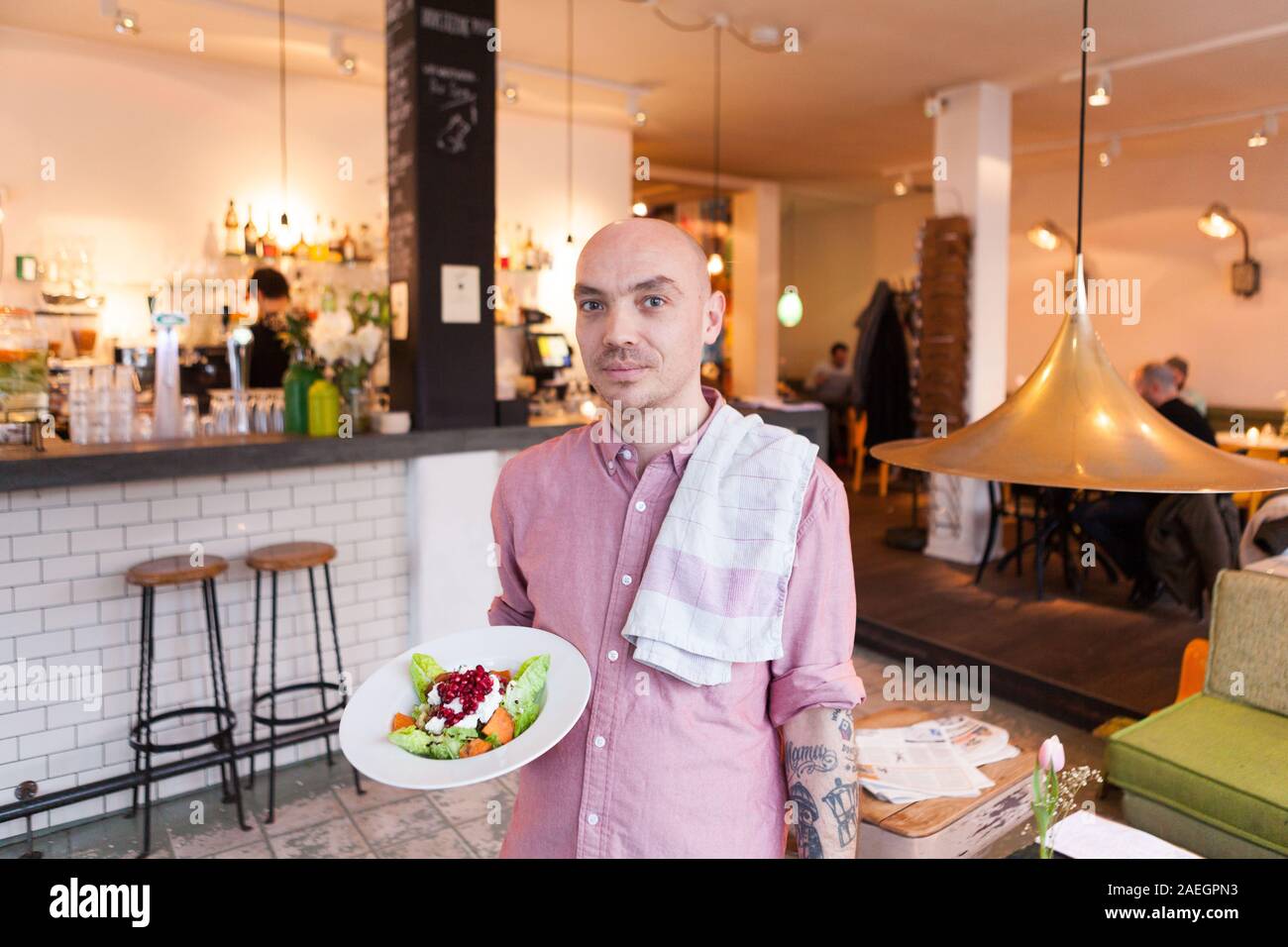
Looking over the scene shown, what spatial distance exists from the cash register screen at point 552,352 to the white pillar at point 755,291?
3373 millimetres

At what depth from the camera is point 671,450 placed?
142cm

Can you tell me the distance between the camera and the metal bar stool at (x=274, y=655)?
3.57 metres

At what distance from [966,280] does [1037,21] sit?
1.98 m

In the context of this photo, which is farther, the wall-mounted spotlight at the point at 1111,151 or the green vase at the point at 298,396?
the wall-mounted spotlight at the point at 1111,151

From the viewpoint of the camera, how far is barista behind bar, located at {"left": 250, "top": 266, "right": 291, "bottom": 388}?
548cm

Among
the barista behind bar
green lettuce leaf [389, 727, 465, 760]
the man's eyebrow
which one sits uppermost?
the barista behind bar

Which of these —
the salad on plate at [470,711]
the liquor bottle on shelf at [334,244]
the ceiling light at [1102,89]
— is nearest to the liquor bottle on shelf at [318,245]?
the liquor bottle on shelf at [334,244]

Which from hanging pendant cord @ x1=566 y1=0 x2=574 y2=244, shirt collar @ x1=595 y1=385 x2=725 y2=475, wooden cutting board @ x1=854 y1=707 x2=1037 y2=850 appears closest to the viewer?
shirt collar @ x1=595 y1=385 x2=725 y2=475

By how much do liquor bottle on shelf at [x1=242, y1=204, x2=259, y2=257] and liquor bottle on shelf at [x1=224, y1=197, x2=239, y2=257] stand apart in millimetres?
26

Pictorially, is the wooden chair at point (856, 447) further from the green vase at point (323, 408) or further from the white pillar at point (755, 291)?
the green vase at point (323, 408)

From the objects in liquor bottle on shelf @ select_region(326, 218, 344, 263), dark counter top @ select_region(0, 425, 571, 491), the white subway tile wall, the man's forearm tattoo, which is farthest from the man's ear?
liquor bottle on shelf @ select_region(326, 218, 344, 263)

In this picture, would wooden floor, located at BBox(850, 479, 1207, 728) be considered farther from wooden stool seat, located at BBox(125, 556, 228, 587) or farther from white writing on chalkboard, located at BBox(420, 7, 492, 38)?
white writing on chalkboard, located at BBox(420, 7, 492, 38)
